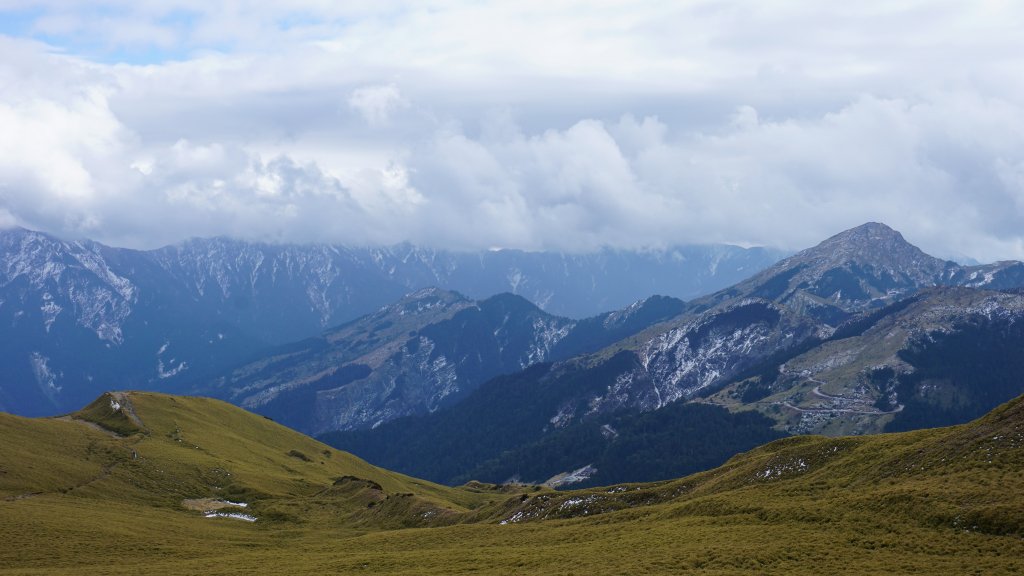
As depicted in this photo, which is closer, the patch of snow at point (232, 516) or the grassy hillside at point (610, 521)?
the grassy hillside at point (610, 521)

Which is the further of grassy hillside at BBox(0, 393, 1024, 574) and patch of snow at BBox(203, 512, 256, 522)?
patch of snow at BBox(203, 512, 256, 522)

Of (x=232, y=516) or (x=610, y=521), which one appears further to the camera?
(x=232, y=516)

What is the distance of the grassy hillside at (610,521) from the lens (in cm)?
7838

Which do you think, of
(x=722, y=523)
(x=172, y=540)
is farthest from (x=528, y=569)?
(x=172, y=540)

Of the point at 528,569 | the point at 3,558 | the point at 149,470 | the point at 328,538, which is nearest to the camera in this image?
the point at 528,569

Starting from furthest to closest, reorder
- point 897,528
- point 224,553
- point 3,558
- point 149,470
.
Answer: point 149,470
point 224,553
point 3,558
point 897,528

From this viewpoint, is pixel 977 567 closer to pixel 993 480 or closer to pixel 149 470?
pixel 993 480

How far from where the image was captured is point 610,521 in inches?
4537

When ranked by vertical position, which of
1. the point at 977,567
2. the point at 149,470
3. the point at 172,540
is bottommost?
the point at 977,567

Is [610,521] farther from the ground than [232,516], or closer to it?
closer to it

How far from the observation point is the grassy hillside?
7838 centimetres

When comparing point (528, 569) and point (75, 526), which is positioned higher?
point (75, 526)

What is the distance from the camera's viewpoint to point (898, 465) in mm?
97750

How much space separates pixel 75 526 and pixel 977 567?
417 feet
